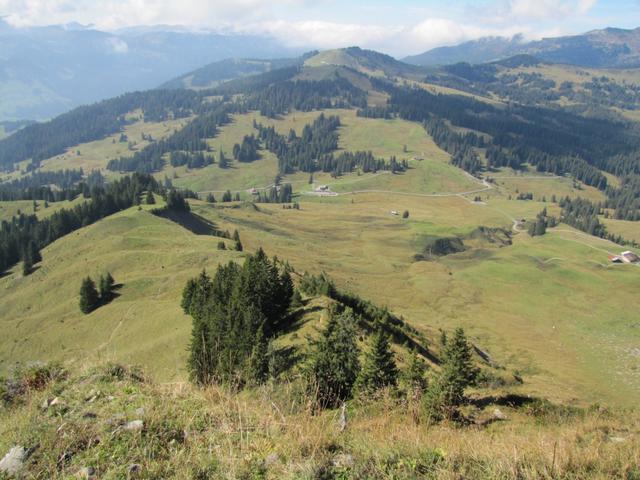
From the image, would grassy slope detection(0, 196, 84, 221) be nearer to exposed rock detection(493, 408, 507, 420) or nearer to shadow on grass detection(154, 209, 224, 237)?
shadow on grass detection(154, 209, 224, 237)

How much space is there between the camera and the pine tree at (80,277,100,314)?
76688 mm

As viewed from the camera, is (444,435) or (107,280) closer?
(444,435)

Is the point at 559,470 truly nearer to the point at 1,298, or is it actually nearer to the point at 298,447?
the point at 298,447

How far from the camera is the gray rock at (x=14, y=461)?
7.59 m

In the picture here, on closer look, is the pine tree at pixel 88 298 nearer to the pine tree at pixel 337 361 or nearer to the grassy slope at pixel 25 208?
the pine tree at pixel 337 361

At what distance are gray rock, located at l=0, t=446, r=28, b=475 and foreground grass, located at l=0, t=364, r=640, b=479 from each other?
16 cm

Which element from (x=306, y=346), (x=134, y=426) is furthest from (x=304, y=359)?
(x=134, y=426)

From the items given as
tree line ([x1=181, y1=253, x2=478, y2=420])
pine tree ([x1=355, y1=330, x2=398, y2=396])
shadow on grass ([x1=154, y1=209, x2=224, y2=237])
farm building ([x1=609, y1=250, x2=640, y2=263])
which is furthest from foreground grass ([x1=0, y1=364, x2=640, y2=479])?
farm building ([x1=609, y1=250, x2=640, y2=263])

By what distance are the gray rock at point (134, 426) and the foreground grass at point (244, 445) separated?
0.25ft

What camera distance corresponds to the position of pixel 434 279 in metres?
128

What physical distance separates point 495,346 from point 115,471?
88.9 meters

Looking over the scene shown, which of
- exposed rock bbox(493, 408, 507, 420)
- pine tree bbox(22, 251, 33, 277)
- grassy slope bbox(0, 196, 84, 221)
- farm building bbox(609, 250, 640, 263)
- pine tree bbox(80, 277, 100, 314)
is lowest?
farm building bbox(609, 250, 640, 263)

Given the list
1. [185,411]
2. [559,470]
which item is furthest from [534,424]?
[185,411]

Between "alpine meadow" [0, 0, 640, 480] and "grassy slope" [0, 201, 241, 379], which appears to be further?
"grassy slope" [0, 201, 241, 379]
